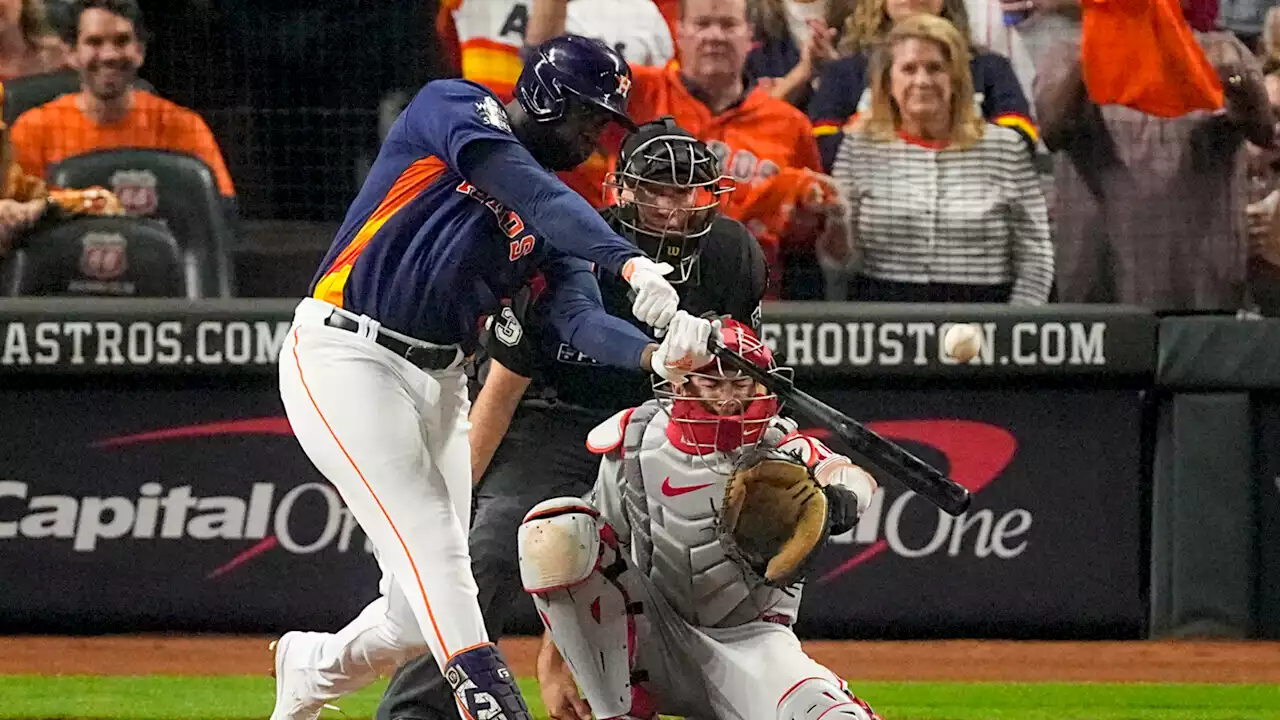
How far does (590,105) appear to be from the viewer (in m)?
3.62

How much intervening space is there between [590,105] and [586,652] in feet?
3.78

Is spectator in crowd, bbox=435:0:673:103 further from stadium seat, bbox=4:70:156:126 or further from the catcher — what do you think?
the catcher

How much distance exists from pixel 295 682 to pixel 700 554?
950 millimetres

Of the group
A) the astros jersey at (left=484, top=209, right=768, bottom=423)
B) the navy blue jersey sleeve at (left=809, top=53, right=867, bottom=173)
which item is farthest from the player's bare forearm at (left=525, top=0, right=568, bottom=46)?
the astros jersey at (left=484, top=209, right=768, bottom=423)

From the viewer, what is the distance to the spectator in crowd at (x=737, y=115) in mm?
6344

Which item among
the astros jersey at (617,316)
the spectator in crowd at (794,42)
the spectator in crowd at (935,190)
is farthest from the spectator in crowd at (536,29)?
the astros jersey at (617,316)

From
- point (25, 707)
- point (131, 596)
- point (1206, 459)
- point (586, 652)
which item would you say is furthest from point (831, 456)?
point (131, 596)

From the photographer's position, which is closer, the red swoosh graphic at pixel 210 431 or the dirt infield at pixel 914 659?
the dirt infield at pixel 914 659

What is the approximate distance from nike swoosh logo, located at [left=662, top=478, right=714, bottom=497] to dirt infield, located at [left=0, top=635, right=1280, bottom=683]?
211cm

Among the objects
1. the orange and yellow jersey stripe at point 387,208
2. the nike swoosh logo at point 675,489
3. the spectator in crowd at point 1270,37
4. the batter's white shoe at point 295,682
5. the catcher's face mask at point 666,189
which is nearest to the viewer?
the orange and yellow jersey stripe at point 387,208

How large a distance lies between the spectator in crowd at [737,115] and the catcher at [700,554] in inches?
100

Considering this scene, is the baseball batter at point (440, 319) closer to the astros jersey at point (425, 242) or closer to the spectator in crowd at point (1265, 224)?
the astros jersey at point (425, 242)

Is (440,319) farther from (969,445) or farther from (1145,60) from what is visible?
(1145,60)

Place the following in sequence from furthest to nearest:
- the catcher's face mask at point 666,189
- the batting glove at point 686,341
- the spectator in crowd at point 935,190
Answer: the spectator in crowd at point 935,190
the catcher's face mask at point 666,189
the batting glove at point 686,341
